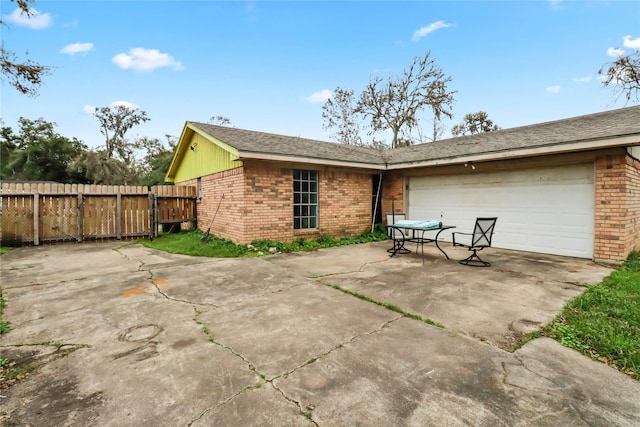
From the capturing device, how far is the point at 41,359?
2.49 m

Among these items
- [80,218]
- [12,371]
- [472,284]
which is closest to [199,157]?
[80,218]

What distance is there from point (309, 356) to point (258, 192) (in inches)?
237

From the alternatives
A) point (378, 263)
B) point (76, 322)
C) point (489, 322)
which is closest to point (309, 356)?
point (489, 322)

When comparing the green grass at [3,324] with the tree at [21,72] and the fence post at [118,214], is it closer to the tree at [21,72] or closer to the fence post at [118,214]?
the fence post at [118,214]

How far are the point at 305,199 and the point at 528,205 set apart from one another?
20.6 ft

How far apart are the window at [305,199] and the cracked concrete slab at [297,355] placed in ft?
13.2

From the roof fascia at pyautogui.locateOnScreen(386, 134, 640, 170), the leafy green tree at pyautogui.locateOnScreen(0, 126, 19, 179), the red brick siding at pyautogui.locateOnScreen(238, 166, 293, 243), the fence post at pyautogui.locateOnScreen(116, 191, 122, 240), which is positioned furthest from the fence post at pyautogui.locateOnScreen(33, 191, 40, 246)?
the leafy green tree at pyautogui.locateOnScreen(0, 126, 19, 179)

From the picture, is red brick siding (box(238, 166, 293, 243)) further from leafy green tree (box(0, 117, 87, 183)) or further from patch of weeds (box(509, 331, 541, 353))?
leafy green tree (box(0, 117, 87, 183))

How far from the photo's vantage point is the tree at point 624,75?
581 inches

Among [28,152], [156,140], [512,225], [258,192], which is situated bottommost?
[512,225]

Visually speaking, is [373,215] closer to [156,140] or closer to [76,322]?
[76,322]

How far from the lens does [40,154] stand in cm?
2345

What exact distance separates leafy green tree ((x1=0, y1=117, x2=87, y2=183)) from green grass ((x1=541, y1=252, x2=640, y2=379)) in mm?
32177

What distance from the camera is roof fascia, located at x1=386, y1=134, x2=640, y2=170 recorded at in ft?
18.3
